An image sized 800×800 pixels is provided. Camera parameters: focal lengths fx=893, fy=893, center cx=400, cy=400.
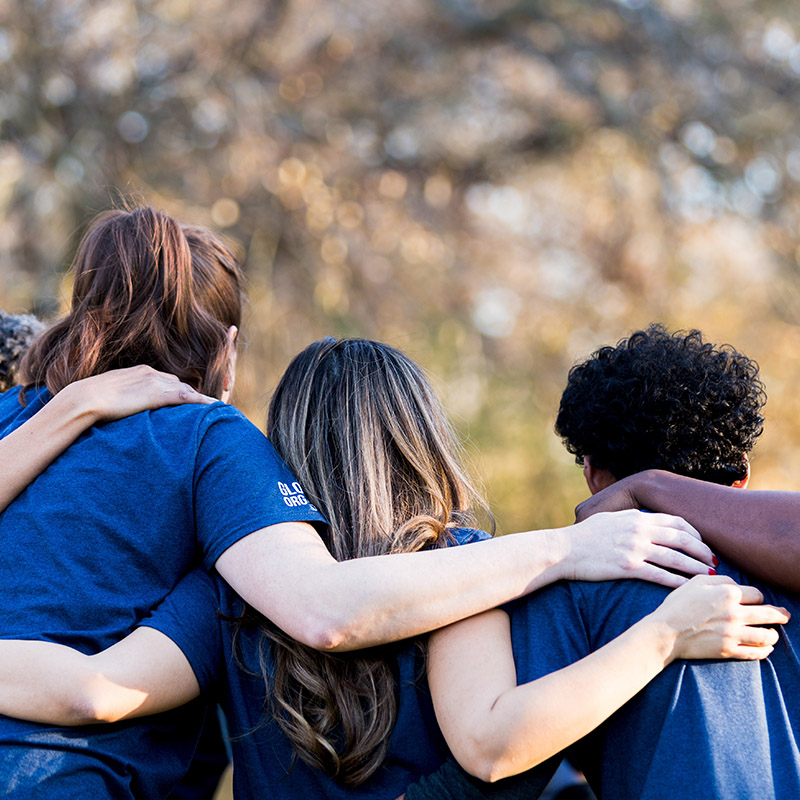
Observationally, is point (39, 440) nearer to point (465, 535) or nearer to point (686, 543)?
point (465, 535)

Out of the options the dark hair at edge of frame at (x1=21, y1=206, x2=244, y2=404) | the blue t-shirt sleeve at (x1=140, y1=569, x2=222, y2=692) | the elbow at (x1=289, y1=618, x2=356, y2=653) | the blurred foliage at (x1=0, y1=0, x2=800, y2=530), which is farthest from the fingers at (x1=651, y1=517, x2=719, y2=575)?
the blurred foliage at (x1=0, y1=0, x2=800, y2=530)

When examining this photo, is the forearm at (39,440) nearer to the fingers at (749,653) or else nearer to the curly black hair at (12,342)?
the curly black hair at (12,342)

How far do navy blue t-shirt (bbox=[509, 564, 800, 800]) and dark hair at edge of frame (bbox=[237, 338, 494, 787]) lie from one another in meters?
0.29

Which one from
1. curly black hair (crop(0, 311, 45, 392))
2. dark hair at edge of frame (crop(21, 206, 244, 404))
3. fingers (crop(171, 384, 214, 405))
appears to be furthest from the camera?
curly black hair (crop(0, 311, 45, 392))

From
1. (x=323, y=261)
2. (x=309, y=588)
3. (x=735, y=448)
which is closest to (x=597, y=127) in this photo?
Result: (x=323, y=261)

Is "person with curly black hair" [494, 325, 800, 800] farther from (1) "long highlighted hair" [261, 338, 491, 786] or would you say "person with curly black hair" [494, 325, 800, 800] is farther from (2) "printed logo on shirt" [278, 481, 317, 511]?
Result: (2) "printed logo on shirt" [278, 481, 317, 511]

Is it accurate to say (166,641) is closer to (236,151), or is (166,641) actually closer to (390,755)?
(390,755)

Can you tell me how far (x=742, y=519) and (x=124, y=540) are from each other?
1.20 meters

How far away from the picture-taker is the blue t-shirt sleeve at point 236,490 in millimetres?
1730

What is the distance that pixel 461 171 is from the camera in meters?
7.90

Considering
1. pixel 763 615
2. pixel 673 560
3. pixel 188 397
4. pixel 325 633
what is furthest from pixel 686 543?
pixel 188 397

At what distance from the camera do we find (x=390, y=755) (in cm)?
170

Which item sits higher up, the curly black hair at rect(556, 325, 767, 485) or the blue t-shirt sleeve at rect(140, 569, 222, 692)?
the curly black hair at rect(556, 325, 767, 485)

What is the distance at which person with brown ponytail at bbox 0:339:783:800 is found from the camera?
5.21ft
